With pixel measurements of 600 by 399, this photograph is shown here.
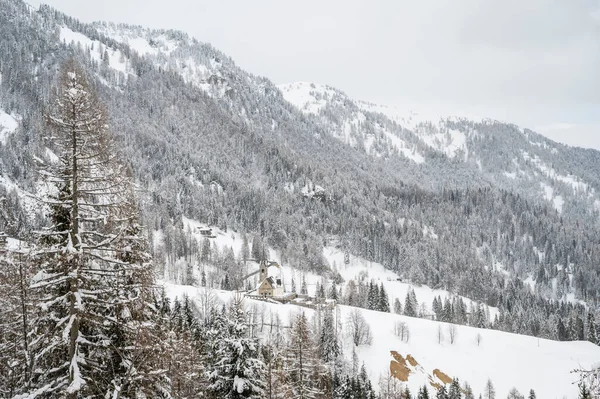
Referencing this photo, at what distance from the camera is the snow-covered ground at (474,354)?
73.2m

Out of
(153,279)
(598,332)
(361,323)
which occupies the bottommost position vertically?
(598,332)

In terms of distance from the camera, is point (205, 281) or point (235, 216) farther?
point (235, 216)

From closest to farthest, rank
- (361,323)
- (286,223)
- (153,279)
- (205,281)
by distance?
(153,279), (361,323), (205,281), (286,223)

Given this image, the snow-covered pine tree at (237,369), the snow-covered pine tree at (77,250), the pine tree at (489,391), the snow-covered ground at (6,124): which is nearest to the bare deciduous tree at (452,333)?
the pine tree at (489,391)

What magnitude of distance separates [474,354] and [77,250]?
291ft

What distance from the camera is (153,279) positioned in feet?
41.8

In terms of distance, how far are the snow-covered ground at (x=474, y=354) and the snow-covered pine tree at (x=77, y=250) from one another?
6341 centimetres

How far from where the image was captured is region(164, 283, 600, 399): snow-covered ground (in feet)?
240

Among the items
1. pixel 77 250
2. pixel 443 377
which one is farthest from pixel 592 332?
pixel 77 250

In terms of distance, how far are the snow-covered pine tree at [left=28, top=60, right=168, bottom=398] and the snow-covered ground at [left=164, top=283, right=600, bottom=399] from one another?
208ft

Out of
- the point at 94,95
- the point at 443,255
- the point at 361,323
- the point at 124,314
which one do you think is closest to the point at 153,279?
the point at 124,314

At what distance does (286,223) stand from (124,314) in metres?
183

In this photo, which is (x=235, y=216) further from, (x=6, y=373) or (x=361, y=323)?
(x=6, y=373)

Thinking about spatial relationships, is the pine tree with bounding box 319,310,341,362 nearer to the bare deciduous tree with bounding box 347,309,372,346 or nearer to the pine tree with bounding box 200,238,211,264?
the bare deciduous tree with bounding box 347,309,372,346
